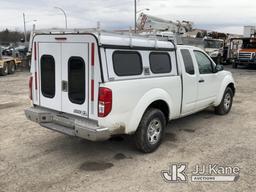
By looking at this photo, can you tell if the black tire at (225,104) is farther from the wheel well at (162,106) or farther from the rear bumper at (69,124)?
the rear bumper at (69,124)

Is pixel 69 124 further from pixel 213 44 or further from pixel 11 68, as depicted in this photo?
pixel 213 44

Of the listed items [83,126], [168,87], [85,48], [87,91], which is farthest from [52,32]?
[168,87]

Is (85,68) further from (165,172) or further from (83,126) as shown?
(165,172)

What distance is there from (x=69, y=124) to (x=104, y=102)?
84 cm

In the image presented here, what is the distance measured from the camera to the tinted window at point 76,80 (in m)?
4.68

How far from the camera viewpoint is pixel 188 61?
248 inches

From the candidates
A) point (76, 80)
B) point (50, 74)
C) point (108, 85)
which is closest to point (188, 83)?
point (108, 85)

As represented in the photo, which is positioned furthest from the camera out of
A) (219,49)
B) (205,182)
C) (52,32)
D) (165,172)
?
(219,49)

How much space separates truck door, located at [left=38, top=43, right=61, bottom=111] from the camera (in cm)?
505

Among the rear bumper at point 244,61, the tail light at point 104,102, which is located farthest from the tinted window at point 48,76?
the rear bumper at point 244,61

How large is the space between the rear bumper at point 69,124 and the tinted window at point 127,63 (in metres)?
0.90

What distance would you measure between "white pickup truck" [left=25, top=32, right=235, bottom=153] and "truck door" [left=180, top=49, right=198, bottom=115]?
22 mm

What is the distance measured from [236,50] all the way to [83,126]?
1074 inches

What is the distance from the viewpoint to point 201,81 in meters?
6.66
